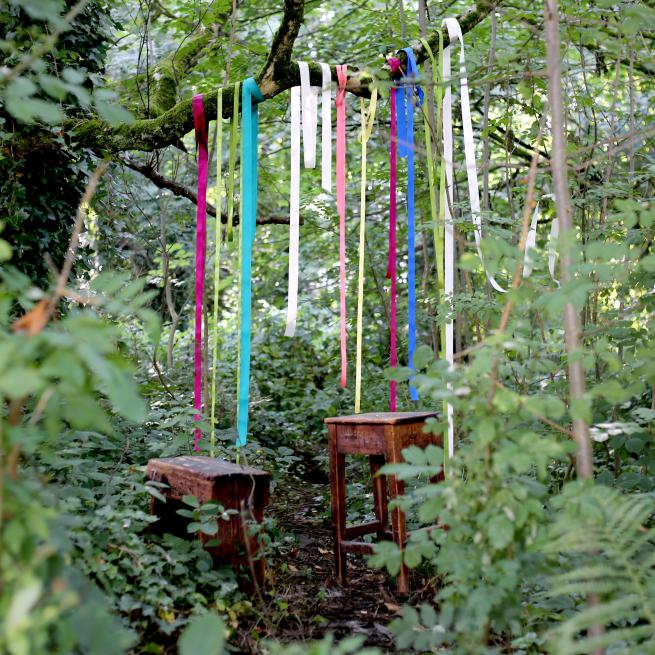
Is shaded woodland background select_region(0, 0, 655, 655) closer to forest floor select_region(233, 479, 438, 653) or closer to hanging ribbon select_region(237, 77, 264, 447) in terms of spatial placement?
forest floor select_region(233, 479, 438, 653)

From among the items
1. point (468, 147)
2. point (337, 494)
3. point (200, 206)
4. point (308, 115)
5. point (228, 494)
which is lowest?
point (337, 494)

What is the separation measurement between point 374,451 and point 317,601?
638 millimetres

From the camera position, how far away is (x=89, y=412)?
1.44 metres

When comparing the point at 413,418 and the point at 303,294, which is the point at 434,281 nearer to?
the point at 303,294

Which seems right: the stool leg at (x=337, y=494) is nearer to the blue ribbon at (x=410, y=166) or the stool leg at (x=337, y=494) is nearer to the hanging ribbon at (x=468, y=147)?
the blue ribbon at (x=410, y=166)

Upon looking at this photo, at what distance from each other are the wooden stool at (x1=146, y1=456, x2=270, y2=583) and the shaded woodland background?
0.11 meters

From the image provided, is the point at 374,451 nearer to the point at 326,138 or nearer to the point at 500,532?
the point at 500,532

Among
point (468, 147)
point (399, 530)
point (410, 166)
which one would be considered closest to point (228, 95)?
point (410, 166)

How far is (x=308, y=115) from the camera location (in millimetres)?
3750

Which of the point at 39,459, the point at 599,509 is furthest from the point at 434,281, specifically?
the point at 599,509

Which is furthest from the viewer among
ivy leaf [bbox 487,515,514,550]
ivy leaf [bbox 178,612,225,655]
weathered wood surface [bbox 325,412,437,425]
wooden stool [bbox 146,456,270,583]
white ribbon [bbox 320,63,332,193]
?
white ribbon [bbox 320,63,332,193]

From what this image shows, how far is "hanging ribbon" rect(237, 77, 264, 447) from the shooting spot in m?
3.46

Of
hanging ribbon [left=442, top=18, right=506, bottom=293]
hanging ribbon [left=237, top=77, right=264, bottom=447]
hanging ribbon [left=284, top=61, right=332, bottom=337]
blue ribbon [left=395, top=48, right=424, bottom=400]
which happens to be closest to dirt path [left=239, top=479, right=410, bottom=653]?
hanging ribbon [left=237, top=77, right=264, bottom=447]

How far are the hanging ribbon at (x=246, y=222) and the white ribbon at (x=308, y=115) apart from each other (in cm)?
22
